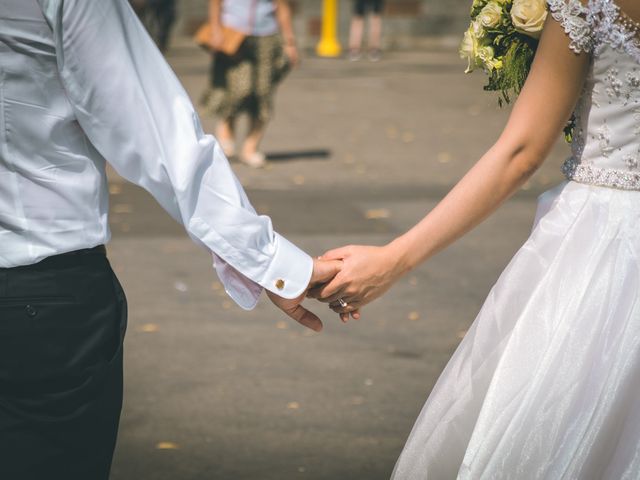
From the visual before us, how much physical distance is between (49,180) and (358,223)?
6.20 meters

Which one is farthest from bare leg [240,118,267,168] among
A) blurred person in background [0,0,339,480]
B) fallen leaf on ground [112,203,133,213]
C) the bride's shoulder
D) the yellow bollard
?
the yellow bollard

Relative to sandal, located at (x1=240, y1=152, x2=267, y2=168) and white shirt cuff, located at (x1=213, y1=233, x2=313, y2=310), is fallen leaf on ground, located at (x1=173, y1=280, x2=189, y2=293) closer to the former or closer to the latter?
sandal, located at (x1=240, y1=152, x2=267, y2=168)

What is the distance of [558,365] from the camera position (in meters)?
2.59

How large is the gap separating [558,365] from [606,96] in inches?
23.1

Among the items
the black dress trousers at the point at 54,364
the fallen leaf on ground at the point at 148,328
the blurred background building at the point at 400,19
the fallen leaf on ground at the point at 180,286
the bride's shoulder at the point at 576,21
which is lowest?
the blurred background building at the point at 400,19

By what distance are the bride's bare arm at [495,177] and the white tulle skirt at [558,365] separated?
0.13 m

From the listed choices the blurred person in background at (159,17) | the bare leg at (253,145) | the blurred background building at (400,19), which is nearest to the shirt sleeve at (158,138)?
the bare leg at (253,145)

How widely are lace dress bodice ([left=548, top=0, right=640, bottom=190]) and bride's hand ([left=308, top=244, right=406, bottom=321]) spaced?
533mm

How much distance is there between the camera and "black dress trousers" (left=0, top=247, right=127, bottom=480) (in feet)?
8.32

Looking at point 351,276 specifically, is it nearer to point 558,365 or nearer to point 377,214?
point 558,365

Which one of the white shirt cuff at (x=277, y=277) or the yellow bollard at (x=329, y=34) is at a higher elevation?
the white shirt cuff at (x=277, y=277)

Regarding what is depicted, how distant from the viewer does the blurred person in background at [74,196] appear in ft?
8.09

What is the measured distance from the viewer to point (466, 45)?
3.12 metres

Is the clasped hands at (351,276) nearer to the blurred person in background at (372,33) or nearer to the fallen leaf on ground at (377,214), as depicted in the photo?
the fallen leaf on ground at (377,214)
